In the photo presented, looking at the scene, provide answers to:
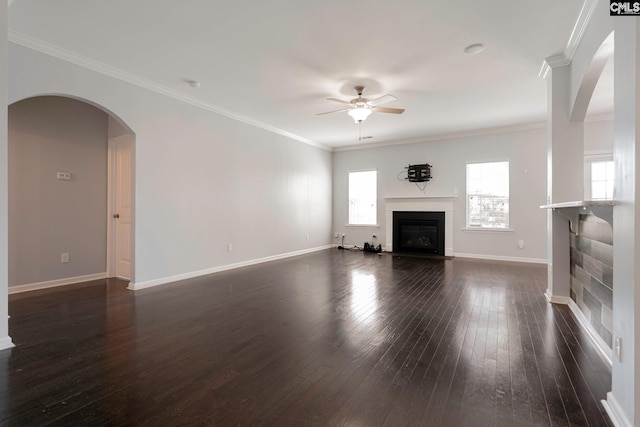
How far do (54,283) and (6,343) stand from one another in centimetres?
235

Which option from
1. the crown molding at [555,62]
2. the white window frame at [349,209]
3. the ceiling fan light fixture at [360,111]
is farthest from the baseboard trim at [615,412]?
the white window frame at [349,209]

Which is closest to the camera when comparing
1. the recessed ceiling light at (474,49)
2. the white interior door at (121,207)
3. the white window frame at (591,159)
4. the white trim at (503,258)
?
the recessed ceiling light at (474,49)

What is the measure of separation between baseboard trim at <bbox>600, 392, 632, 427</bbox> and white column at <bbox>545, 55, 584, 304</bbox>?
87.2 inches

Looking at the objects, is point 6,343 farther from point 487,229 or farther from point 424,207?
point 487,229

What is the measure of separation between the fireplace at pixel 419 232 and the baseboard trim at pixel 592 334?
3.90 meters

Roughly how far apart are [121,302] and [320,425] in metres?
3.12

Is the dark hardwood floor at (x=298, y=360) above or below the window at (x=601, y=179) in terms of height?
below

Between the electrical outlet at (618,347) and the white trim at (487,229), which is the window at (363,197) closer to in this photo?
the white trim at (487,229)

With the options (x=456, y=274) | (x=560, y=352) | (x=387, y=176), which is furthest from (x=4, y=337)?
(x=387, y=176)

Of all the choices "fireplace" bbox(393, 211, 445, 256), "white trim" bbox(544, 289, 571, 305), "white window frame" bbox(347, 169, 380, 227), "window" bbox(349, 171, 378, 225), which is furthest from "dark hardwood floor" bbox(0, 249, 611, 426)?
"window" bbox(349, 171, 378, 225)

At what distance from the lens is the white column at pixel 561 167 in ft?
11.2

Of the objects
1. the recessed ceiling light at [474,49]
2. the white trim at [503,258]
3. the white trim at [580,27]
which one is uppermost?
the recessed ceiling light at [474,49]

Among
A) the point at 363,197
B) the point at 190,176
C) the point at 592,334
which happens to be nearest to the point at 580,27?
Result: the point at 592,334

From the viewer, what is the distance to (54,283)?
14.2ft
